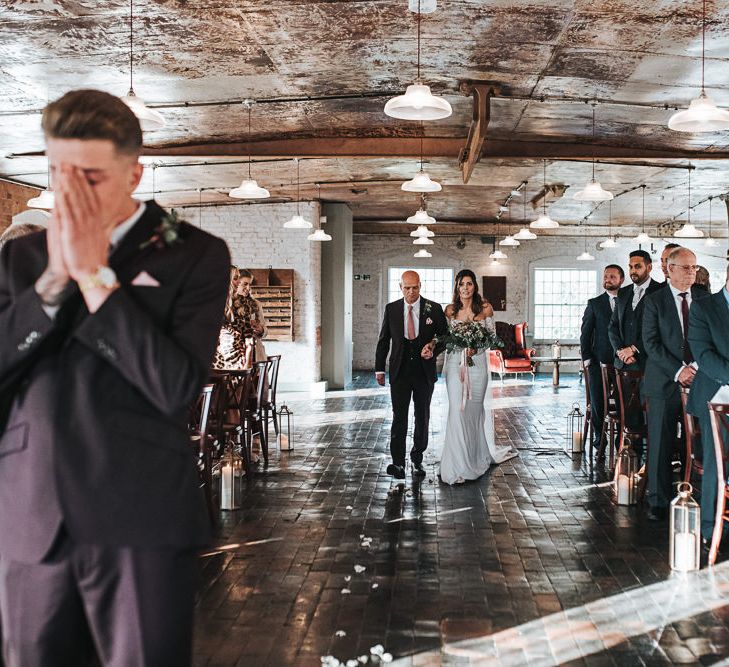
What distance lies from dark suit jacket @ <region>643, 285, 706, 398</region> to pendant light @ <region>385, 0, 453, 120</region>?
204 cm

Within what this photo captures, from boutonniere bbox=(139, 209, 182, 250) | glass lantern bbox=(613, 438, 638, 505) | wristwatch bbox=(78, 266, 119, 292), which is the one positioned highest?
boutonniere bbox=(139, 209, 182, 250)

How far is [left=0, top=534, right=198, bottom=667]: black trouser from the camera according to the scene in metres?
1.57

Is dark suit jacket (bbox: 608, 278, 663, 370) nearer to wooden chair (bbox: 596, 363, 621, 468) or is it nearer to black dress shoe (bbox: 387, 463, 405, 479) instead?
wooden chair (bbox: 596, 363, 621, 468)

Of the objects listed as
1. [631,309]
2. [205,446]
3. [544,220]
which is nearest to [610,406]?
[631,309]

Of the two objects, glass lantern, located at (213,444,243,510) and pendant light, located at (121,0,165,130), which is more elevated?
pendant light, located at (121,0,165,130)

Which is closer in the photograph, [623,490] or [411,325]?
[623,490]

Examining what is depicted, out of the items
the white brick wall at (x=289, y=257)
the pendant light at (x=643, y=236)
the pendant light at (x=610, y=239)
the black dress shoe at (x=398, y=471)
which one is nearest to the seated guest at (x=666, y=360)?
the black dress shoe at (x=398, y=471)

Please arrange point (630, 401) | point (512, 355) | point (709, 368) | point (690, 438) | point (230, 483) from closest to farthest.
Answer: point (709, 368)
point (690, 438)
point (230, 483)
point (630, 401)
point (512, 355)

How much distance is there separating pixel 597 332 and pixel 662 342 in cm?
277

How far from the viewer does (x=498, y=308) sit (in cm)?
2280

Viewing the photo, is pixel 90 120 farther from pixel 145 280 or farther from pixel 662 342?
pixel 662 342

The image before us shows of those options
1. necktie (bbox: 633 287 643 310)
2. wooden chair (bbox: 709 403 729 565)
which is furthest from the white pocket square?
necktie (bbox: 633 287 643 310)

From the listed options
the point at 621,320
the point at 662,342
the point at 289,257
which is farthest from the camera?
the point at 289,257

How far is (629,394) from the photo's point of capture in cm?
699
